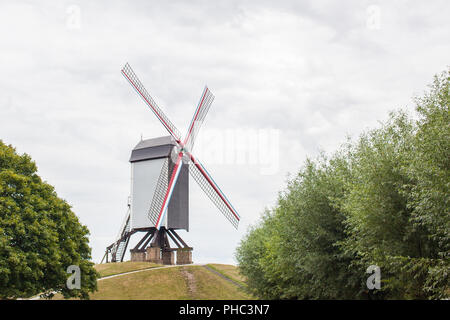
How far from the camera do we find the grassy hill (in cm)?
5078

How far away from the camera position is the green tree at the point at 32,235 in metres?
29.4

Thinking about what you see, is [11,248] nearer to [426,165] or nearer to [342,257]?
[342,257]

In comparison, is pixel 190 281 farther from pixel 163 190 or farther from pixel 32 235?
pixel 32 235

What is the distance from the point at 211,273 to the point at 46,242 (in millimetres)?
34940

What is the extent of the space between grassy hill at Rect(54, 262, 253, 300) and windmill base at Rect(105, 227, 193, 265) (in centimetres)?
208

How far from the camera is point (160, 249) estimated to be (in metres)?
64.4

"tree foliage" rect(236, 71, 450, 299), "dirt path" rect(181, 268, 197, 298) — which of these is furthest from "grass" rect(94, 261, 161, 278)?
"tree foliage" rect(236, 71, 450, 299)

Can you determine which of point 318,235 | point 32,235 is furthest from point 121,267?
point 318,235

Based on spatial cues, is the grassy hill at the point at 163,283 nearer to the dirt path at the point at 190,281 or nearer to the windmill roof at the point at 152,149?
the dirt path at the point at 190,281

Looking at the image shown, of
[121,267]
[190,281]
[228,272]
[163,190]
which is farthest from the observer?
[228,272]

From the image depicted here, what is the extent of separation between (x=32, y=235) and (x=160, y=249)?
114 ft

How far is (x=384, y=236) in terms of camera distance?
22.6 meters

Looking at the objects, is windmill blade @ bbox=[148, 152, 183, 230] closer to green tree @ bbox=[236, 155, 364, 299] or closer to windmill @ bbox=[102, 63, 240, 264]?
windmill @ bbox=[102, 63, 240, 264]
